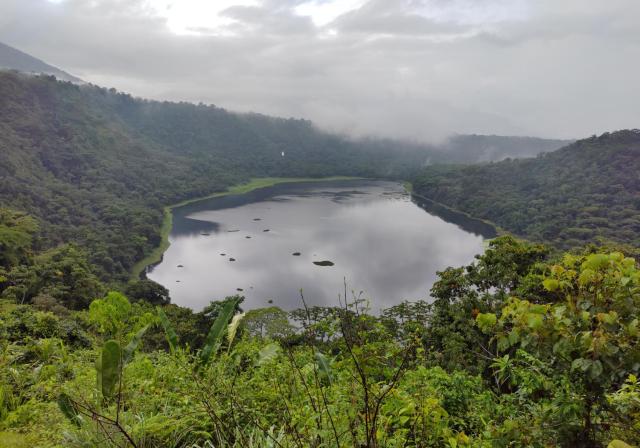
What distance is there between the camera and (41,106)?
103 metres

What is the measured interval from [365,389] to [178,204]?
92.3 meters

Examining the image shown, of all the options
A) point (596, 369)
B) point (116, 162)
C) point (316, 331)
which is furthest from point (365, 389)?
point (116, 162)

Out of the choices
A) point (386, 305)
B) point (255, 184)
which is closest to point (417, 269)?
point (386, 305)

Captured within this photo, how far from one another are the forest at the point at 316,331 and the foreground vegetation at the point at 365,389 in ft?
0.06

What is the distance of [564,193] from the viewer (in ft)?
237

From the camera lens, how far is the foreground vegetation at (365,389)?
205 cm

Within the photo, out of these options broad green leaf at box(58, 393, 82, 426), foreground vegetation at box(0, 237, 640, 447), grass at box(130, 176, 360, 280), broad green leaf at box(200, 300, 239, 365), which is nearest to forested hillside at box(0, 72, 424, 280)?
grass at box(130, 176, 360, 280)

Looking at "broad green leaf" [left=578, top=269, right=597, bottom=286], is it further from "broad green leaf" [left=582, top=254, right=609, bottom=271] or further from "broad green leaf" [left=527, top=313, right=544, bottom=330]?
"broad green leaf" [left=527, top=313, right=544, bottom=330]

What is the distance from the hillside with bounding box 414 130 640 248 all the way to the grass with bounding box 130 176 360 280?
51143 millimetres

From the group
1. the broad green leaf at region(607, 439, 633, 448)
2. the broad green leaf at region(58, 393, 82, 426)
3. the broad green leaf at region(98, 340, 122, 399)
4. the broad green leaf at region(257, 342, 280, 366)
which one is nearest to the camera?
the broad green leaf at region(607, 439, 633, 448)

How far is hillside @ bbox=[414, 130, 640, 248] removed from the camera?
5459 cm

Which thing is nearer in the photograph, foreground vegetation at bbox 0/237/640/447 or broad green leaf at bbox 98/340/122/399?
foreground vegetation at bbox 0/237/640/447

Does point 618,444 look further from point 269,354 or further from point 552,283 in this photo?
point 269,354

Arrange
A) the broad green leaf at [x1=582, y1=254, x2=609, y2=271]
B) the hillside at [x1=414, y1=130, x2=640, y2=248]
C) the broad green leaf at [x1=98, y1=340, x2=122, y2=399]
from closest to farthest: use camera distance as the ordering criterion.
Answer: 1. the broad green leaf at [x1=582, y1=254, x2=609, y2=271]
2. the broad green leaf at [x1=98, y1=340, x2=122, y2=399]
3. the hillside at [x1=414, y1=130, x2=640, y2=248]
